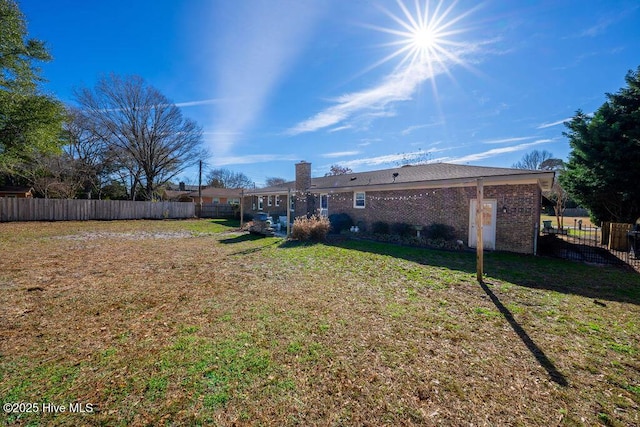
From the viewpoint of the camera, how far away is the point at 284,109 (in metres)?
15.4

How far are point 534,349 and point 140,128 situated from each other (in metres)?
32.5

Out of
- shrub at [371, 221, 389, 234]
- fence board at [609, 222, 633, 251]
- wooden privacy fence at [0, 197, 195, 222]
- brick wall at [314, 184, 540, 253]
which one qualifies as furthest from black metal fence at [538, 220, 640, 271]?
wooden privacy fence at [0, 197, 195, 222]

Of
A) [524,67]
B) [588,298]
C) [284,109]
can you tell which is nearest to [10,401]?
[588,298]

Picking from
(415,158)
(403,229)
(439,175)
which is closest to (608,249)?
(439,175)

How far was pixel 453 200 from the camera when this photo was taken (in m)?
11.1

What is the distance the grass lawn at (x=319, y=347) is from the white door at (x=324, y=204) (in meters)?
10.6

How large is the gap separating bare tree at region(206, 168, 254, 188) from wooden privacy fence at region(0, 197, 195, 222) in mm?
27168

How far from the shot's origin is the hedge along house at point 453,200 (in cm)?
940

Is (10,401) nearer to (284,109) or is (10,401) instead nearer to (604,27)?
(604,27)

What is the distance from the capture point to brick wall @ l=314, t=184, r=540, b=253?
30.8ft

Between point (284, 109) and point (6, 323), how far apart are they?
1440 centimetres

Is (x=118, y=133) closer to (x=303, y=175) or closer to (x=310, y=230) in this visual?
(x=303, y=175)

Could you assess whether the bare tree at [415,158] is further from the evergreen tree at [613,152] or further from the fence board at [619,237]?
the fence board at [619,237]

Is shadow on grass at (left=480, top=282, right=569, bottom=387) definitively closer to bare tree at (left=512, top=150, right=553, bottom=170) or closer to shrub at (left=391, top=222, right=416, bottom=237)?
shrub at (left=391, top=222, right=416, bottom=237)
